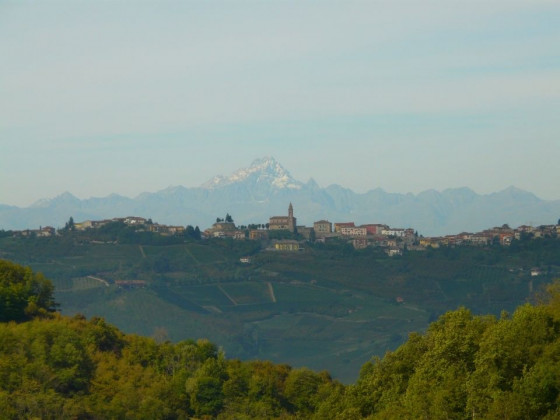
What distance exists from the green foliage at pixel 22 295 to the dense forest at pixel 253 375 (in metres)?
0.08

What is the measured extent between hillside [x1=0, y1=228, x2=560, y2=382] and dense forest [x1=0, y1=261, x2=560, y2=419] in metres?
77.7

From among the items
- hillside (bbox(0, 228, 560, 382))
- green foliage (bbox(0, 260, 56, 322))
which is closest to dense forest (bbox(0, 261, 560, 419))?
green foliage (bbox(0, 260, 56, 322))

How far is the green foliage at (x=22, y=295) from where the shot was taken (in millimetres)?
55688

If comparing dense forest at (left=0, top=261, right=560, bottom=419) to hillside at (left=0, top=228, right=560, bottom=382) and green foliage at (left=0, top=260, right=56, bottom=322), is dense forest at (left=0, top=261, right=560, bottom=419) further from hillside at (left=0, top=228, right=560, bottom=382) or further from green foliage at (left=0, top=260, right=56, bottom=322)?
hillside at (left=0, top=228, right=560, bottom=382)

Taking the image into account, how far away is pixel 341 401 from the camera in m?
41.8

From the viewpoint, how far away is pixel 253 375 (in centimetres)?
5384

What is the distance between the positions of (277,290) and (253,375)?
397 feet

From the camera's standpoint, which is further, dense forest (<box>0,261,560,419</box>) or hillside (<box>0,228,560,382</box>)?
hillside (<box>0,228,560,382</box>)

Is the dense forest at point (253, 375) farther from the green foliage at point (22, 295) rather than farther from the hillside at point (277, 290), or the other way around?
the hillside at point (277, 290)

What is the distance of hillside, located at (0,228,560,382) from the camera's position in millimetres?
153875

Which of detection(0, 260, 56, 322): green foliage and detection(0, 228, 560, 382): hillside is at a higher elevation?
detection(0, 260, 56, 322): green foliage

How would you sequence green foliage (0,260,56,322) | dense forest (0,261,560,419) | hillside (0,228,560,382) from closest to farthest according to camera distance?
1. dense forest (0,261,560,419)
2. green foliage (0,260,56,322)
3. hillside (0,228,560,382)

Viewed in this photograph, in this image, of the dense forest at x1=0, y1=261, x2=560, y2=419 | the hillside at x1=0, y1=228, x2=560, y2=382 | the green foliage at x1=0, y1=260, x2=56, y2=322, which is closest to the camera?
the dense forest at x1=0, y1=261, x2=560, y2=419

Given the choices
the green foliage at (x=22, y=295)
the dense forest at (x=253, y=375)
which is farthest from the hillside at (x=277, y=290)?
the dense forest at (x=253, y=375)
